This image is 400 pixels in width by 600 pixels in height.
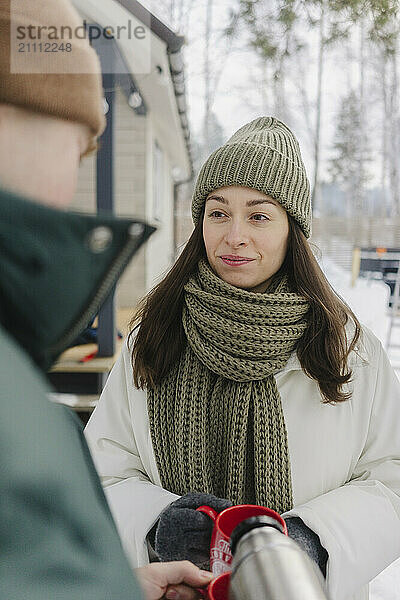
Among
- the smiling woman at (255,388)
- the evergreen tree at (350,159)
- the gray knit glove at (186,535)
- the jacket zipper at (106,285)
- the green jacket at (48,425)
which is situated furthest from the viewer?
the evergreen tree at (350,159)

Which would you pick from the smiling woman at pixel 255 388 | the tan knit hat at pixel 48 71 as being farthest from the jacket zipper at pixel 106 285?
the smiling woman at pixel 255 388

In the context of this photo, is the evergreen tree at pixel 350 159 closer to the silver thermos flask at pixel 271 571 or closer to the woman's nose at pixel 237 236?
the woman's nose at pixel 237 236

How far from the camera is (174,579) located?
94 cm

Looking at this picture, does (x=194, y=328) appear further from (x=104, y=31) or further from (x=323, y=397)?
(x=104, y=31)

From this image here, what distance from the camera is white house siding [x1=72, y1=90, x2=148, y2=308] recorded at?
20.7 ft

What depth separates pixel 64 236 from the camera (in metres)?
0.51

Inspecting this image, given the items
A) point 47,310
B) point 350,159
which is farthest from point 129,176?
point 350,159

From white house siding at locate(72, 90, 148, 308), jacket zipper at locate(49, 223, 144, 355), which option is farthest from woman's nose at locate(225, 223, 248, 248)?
white house siding at locate(72, 90, 148, 308)

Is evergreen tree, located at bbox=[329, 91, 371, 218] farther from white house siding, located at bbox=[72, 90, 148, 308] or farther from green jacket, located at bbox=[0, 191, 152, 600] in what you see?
green jacket, located at bbox=[0, 191, 152, 600]

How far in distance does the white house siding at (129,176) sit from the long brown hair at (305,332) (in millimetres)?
4731

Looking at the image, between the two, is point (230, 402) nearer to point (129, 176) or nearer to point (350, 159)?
point (129, 176)

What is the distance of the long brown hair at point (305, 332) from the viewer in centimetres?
143

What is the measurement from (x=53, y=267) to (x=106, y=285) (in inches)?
3.0

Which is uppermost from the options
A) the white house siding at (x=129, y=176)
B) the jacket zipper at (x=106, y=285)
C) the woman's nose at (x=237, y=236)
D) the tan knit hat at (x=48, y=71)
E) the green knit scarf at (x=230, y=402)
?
the white house siding at (x=129, y=176)
